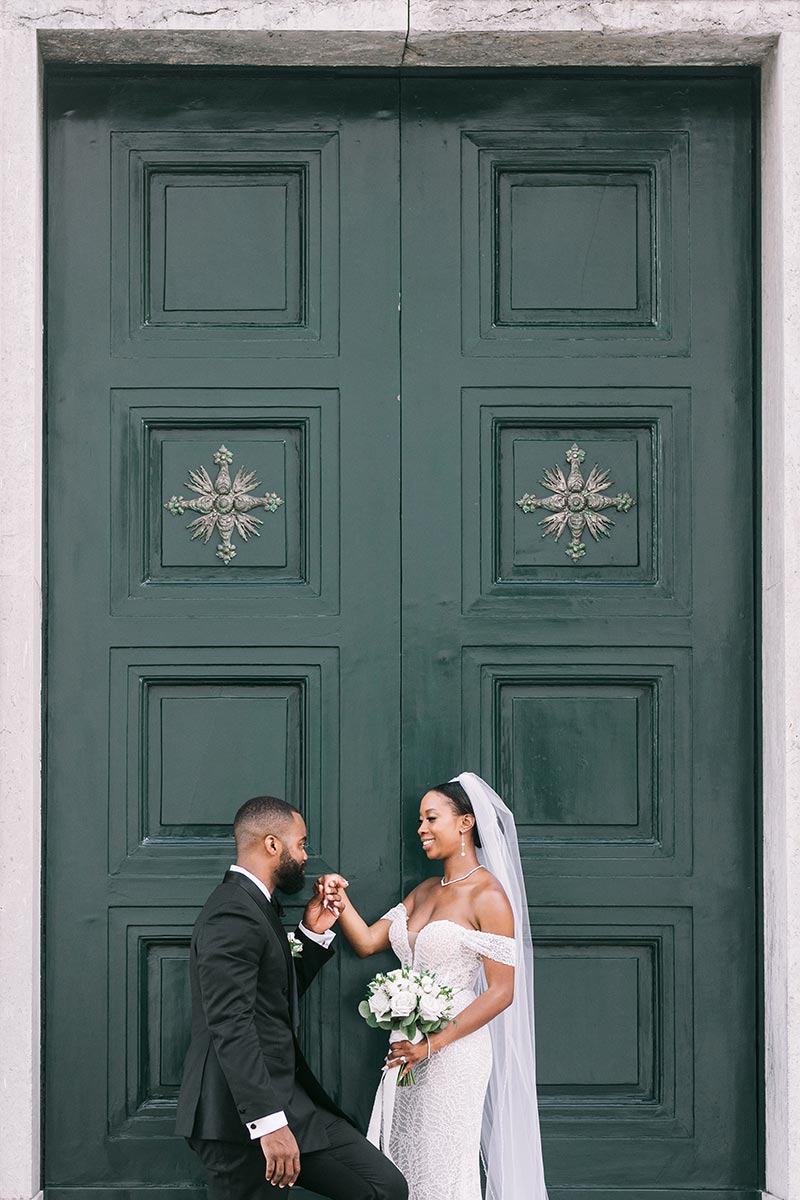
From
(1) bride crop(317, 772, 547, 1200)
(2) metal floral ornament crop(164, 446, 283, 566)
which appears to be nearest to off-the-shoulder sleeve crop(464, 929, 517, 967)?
(1) bride crop(317, 772, 547, 1200)

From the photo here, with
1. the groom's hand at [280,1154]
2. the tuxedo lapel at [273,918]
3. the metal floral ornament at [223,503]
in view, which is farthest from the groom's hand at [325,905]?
the metal floral ornament at [223,503]

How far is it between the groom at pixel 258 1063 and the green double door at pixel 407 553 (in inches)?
19.0

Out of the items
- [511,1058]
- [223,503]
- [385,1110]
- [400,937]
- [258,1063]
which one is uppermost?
[223,503]

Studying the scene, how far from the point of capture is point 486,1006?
16.5 feet

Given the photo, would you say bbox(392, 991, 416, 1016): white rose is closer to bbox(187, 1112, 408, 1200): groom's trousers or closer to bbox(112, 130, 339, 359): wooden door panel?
bbox(187, 1112, 408, 1200): groom's trousers

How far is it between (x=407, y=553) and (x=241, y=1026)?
5.69ft

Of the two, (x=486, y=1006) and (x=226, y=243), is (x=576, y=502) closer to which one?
(x=226, y=243)

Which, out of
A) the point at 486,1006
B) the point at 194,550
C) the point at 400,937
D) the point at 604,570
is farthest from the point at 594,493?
the point at 486,1006

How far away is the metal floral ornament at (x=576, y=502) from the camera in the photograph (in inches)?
217

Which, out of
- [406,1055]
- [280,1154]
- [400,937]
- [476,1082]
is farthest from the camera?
[400,937]

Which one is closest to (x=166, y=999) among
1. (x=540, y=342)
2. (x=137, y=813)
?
(x=137, y=813)

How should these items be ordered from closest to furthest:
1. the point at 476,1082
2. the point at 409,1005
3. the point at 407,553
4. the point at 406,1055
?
the point at 409,1005 → the point at 406,1055 → the point at 476,1082 → the point at 407,553

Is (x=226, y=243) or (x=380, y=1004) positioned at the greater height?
(x=226, y=243)

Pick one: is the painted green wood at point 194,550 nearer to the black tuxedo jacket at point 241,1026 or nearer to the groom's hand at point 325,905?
the groom's hand at point 325,905
